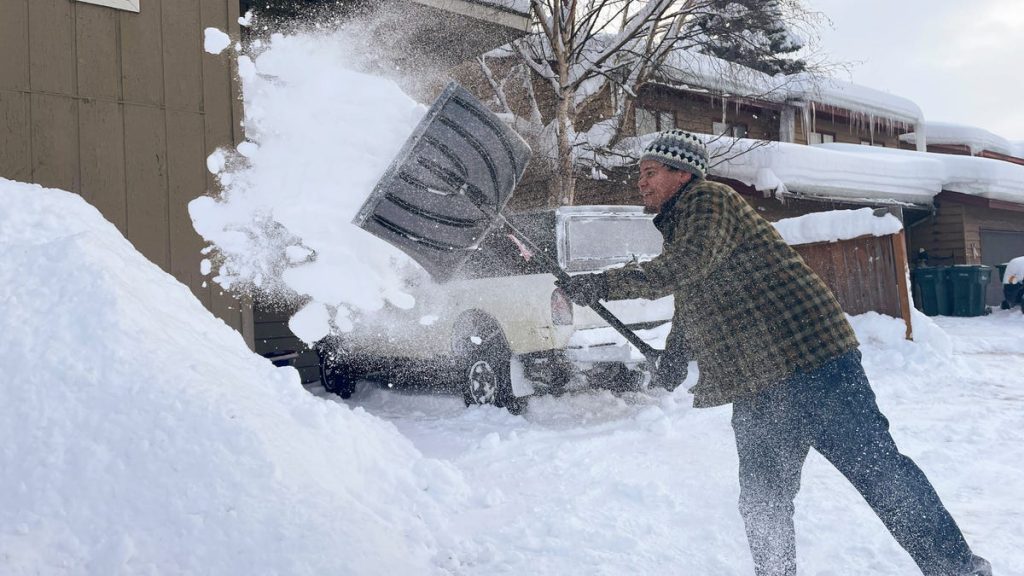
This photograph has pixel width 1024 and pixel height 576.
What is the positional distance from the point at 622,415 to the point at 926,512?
3.78 meters

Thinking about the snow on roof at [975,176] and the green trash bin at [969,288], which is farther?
the snow on roof at [975,176]

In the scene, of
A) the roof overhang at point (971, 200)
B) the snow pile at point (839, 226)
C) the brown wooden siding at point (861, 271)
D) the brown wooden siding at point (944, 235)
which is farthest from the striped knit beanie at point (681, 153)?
the brown wooden siding at point (944, 235)

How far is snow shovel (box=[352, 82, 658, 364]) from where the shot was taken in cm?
331

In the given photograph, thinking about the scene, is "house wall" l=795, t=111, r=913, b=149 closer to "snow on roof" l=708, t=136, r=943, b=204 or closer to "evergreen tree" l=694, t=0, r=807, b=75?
"snow on roof" l=708, t=136, r=943, b=204

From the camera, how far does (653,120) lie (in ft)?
52.2

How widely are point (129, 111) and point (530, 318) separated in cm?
316

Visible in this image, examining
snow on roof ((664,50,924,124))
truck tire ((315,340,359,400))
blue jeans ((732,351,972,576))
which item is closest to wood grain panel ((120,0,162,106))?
truck tire ((315,340,359,400))

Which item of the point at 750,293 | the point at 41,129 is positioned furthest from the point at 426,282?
the point at 750,293

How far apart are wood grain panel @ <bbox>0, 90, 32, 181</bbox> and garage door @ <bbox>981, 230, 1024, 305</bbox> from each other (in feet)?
70.2

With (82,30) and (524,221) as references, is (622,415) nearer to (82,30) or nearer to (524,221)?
Answer: (524,221)

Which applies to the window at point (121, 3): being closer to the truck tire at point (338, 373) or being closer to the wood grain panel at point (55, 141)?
the wood grain panel at point (55, 141)

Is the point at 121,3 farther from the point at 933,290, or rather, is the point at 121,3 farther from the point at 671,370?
the point at 933,290

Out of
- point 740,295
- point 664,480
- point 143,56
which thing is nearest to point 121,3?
point 143,56

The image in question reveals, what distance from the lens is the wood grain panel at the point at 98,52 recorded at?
4.68m
